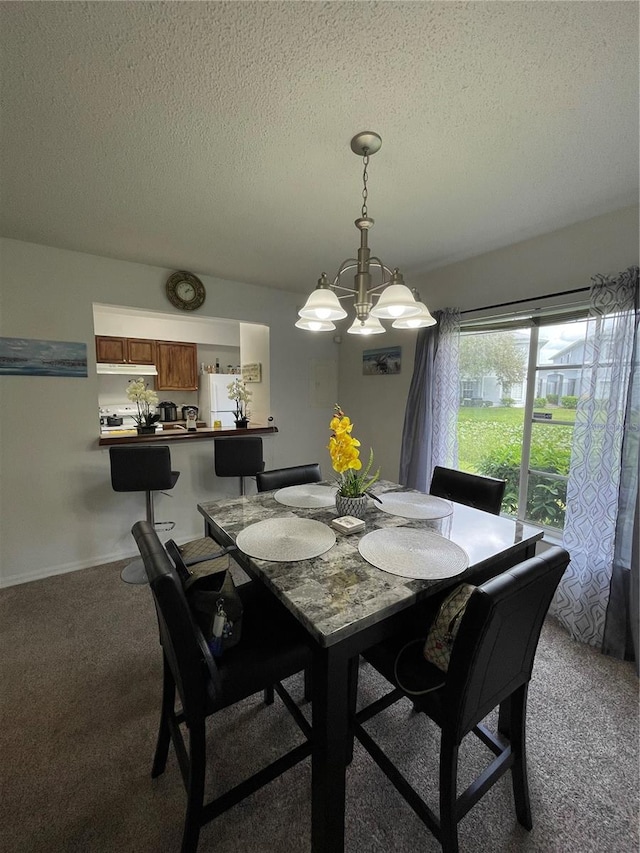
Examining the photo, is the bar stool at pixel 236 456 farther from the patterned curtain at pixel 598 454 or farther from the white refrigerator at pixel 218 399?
the patterned curtain at pixel 598 454

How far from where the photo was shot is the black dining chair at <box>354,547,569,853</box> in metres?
0.88

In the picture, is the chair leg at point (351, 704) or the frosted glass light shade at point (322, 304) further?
the frosted glass light shade at point (322, 304)

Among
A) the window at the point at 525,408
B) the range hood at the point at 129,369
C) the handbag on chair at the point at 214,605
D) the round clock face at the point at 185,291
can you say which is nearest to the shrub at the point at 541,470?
the window at the point at 525,408

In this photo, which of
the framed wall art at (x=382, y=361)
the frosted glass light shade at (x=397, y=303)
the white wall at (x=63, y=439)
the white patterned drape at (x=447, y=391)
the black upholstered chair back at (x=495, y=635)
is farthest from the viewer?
the framed wall art at (x=382, y=361)

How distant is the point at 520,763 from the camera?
1148mm

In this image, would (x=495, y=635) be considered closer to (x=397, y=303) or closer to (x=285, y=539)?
(x=285, y=539)

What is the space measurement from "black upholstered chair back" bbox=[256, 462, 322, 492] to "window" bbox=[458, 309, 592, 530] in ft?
4.33

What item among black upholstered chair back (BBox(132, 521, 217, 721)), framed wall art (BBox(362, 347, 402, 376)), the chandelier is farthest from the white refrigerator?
black upholstered chair back (BBox(132, 521, 217, 721))

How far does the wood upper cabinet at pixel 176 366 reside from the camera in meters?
4.93

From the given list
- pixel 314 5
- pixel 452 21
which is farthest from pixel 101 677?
pixel 452 21

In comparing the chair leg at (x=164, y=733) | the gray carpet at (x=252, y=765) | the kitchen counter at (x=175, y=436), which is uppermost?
the kitchen counter at (x=175, y=436)

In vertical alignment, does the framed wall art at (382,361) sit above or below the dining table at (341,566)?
above

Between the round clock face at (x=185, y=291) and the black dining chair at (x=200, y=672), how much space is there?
228 cm

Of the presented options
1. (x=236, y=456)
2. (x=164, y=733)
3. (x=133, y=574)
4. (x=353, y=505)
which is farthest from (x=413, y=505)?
(x=133, y=574)
